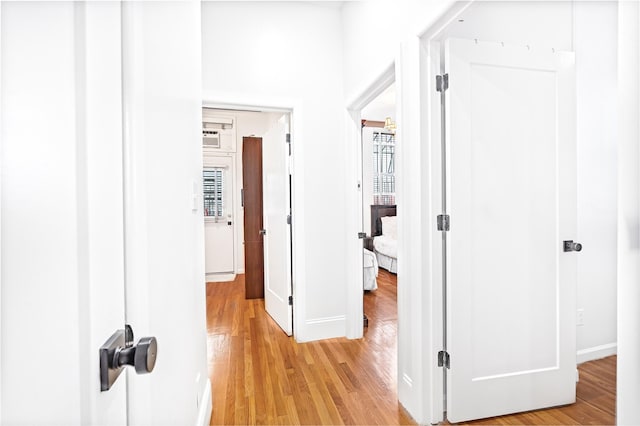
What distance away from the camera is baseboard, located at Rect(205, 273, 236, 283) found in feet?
17.7

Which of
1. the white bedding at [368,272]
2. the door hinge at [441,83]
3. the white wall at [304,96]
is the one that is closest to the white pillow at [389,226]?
the white bedding at [368,272]

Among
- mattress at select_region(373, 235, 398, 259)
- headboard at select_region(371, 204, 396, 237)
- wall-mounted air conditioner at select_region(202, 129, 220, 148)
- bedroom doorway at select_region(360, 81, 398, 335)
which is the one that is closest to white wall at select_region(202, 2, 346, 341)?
bedroom doorway at select_region(360, 81, 398, 335)

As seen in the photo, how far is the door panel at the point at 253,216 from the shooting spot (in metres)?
4.15

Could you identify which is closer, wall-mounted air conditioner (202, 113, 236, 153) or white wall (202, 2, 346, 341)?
white wall (202, 2, 346, 341)

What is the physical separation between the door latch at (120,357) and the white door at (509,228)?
5.22 ft

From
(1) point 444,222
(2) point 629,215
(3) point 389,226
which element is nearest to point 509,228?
(1) point 444,222

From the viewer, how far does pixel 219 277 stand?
555cm

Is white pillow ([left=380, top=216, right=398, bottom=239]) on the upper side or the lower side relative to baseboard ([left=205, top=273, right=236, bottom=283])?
upper

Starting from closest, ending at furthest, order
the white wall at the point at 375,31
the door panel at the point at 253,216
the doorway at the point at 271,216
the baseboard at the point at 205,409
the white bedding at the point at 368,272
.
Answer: the baseboard at the point at 205,409
the white wall at the point at 375,31
the doorway at the point at 271,216
the door panel at the point at 253,216
the white bedding at the point at 368,272

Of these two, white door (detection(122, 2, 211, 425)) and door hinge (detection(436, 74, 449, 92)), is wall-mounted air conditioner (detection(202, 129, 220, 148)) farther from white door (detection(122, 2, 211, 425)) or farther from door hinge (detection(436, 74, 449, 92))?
door hinge (detection(436, 74, 449, 92))

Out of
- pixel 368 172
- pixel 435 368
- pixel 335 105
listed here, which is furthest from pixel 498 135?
pixel 368 172

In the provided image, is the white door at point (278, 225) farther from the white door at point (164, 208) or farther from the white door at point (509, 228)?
the white door at point (509, 228)

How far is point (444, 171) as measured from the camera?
1769mm

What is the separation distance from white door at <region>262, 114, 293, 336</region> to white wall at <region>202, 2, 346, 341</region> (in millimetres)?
136
